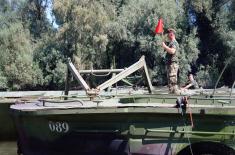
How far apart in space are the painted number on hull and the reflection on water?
14.0 ft

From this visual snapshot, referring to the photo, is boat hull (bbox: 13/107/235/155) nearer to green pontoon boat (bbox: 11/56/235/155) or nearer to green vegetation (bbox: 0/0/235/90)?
green pontoon boat (bbox: 11/56/235/155)

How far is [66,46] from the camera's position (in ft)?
109

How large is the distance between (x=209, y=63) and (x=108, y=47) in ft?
20.7

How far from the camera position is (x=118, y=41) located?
34750 mm

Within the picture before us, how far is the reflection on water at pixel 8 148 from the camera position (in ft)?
39.0

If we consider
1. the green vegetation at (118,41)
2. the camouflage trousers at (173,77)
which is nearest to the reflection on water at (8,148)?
the camouflage trousers at (173,77)

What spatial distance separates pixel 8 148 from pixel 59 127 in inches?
208

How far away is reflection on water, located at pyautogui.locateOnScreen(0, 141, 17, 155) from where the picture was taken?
39.0 feet

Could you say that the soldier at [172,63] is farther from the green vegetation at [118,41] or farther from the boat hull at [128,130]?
the green vegetation at [118,41]

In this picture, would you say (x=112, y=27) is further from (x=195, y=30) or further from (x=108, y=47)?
(x=195, y=30)

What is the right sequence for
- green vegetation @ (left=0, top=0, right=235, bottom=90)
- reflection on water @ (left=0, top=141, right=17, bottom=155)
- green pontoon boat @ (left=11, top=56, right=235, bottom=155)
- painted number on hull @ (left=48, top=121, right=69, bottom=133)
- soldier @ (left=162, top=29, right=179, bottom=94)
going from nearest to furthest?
1. green pontoon boat @ (left=11, top=56, right=235, bottom=155)
2. painted number on hull @ (left=48, top=121, right=69, bottom=133)
3. soldier @ (left=162, top=29, right=179, bottom=94)
4. reflection on water @ (left=0, top=141, right=17, bottom=155)
5. green vegetation @ (left=0, top=0, right=235, bottom=90)

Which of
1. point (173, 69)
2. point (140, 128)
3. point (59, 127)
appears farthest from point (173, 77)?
point (59, 127)

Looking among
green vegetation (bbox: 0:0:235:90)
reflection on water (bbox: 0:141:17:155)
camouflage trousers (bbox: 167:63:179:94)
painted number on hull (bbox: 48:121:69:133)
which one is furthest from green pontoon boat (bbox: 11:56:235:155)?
green vegetation (bbox: 0:0:235:90)

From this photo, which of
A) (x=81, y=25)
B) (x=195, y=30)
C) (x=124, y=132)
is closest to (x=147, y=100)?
(x=124, y=132)
